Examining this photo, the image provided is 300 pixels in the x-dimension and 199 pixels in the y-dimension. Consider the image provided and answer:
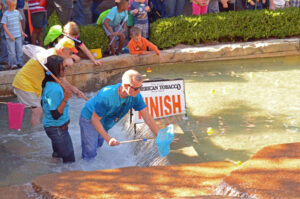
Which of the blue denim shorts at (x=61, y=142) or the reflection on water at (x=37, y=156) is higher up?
the blue denim shorts at (x=61, y=142)

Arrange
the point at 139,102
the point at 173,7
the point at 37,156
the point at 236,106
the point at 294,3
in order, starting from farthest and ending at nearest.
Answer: the point at 294,3 → the point at 173,7 → the point at 236,106 → the point at 37,156 → the point at 139,102

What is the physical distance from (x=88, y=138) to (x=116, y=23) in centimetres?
500

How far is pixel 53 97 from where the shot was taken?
5.54 metres

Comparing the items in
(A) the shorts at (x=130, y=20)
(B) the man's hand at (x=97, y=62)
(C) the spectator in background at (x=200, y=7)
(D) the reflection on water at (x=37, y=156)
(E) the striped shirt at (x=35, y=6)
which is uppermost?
(E) the striped shirt at (x=35, y=6)

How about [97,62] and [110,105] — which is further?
A: [97,62]

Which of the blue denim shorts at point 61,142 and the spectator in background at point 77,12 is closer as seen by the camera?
the blue denim shorts at point 61,142

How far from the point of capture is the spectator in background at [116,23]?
10180 millimetres

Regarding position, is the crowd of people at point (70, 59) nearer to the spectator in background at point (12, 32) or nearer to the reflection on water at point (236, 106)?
the spectator in background at point (12, 32)

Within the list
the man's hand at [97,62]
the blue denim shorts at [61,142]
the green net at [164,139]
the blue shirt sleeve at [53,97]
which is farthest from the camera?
the man's hand at [97,62]

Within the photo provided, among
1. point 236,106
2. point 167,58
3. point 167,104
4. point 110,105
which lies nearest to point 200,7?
point 167,58

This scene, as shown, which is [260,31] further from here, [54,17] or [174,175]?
[174,175]

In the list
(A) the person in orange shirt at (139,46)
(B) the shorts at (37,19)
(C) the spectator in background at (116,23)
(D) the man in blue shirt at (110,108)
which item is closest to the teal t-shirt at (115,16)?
(C) the spectator in background at (116,23)

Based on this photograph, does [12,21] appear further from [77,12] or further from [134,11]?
[77,12]

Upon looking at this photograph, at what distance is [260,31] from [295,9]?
3.54 ft
